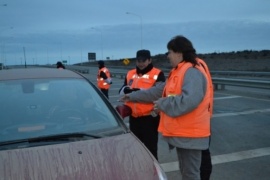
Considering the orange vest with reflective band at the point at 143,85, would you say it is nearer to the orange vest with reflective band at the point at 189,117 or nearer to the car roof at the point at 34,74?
the car roof at the point at 34,74

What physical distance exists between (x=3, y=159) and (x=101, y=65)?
33.5 feet

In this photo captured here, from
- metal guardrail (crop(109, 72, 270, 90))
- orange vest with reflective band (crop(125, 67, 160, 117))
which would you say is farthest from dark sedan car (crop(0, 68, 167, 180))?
metal guardrail (crop(109, 72, 270, 90))

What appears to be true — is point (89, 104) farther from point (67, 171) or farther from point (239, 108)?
point (239, 108)

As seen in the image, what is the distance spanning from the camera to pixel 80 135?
338 cm

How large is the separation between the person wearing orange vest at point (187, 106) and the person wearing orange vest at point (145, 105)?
1.00 metres

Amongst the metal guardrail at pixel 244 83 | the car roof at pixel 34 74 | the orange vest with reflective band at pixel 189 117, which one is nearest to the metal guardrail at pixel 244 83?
A: the metal guardrail at pixel 244 83

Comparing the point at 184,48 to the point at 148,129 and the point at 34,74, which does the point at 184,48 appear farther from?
the point at 34,74

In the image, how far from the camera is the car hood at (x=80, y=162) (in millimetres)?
2691

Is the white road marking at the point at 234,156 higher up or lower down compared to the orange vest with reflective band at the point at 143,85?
lower down

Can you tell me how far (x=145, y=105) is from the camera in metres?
4.97

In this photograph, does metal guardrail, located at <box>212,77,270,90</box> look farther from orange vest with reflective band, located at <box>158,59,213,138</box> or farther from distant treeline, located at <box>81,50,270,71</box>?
distant treeline, located at <box>81,50,270,71</box>

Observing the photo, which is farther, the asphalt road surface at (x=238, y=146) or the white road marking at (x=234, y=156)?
the white road marking at (x=234, y=156)

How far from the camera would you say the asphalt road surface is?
17.8 ft

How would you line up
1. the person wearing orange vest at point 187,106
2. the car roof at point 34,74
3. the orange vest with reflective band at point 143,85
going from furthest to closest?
the orange vest with reflective band at point 143,85, the car roof at point 34,74, the person wearing orange vest at point 187,106
